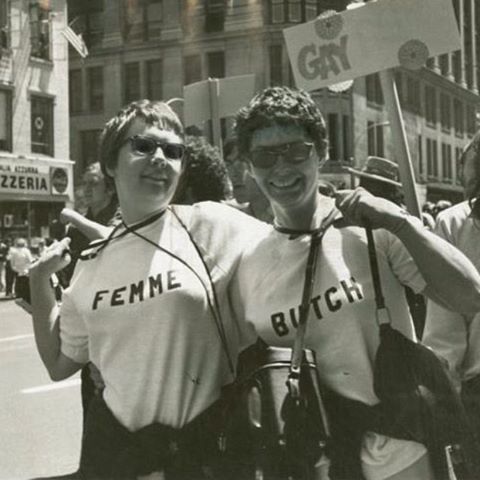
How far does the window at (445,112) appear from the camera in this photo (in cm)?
3312

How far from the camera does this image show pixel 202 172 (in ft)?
9.63

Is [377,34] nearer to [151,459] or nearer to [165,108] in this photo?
[165,108]

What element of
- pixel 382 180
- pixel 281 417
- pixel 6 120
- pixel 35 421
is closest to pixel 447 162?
pixel 6 120

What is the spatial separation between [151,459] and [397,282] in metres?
0.60

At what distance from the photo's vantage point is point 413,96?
36.0 m

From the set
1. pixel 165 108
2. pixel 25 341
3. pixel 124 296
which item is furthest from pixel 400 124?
pixel 25 341

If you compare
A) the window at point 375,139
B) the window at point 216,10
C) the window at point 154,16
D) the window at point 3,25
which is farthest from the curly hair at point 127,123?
the window at point 375,139

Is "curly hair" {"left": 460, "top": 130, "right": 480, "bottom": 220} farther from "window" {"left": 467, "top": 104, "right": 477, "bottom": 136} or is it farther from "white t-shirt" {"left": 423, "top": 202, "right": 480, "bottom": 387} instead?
"window" {"left": 467, "top": 104, "right": 477, "bottom": 136}

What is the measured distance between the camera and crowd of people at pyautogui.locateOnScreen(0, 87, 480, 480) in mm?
1659

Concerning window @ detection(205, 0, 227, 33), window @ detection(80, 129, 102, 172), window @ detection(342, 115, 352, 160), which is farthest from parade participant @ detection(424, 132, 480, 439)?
window @ detection(342, 115, 352, 160)

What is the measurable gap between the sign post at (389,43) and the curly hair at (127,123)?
35.7 inches

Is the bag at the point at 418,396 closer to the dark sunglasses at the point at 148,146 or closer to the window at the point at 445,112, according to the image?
the dark sunglasses at the point at 148,146

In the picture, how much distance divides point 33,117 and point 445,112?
1900cm

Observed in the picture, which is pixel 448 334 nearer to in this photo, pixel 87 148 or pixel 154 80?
pixel 154 80
